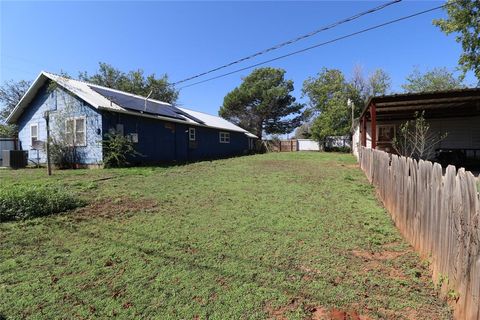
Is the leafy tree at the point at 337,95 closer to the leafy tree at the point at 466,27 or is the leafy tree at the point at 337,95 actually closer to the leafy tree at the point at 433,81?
the leafy tree at the point at 433,81

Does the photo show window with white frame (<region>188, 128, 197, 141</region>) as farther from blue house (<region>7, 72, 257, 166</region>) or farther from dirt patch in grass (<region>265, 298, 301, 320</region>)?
dirt patch in grass (<region>265, 298, 301, 320</region>)

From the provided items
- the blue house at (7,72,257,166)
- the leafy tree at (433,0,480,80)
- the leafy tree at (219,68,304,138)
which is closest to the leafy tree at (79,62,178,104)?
the leafy tree at (219,68,304,138)

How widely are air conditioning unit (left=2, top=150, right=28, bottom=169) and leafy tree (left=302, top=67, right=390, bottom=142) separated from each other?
2373 centimetres

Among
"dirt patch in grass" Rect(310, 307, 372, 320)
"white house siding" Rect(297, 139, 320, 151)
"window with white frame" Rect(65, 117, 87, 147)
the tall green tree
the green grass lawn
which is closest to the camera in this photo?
"dirt patch in grass" Rect(310, 307, 372, 320)

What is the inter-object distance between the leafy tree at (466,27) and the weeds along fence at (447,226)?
13.2 meters

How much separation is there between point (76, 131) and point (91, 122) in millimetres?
1193

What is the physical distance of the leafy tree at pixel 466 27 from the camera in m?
12.9

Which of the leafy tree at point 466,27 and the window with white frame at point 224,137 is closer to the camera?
the leafy tree at point 466,27

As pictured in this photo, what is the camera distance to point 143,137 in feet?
48.8

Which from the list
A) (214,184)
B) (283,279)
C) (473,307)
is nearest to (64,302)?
(283,279)

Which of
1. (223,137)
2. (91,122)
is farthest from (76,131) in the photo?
(223,137)

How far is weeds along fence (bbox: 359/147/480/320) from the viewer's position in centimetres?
214

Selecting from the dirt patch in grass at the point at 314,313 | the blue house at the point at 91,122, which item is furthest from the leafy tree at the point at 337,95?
the dirt patch in grass at the point at 314,313

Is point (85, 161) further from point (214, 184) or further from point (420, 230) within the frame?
point (420, 230)
